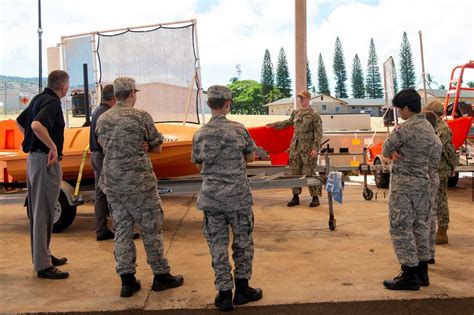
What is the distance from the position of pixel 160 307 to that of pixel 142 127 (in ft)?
4.39

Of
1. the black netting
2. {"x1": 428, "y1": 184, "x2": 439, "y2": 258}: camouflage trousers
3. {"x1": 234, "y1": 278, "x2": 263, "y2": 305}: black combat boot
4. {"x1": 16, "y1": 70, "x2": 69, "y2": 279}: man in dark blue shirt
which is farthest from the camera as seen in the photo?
the black netting

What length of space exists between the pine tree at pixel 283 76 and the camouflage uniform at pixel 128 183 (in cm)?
9536

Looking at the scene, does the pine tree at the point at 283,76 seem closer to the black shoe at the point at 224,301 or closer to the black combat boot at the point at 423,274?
the black combat boot at the point at 423,274

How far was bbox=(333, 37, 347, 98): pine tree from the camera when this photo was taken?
95.1 m

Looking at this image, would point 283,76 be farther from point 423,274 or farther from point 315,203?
point 423,274

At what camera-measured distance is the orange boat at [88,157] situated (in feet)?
21.0

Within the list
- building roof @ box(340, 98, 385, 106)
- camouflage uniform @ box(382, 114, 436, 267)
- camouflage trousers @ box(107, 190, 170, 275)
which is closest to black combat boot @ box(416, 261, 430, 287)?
camouflage uniform @ box(382, 114, 436, 267)

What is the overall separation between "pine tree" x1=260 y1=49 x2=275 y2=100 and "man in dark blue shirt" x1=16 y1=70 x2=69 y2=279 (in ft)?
322

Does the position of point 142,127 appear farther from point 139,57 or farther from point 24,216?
point 24,216

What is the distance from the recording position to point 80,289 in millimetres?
4160

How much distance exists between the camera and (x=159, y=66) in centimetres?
741

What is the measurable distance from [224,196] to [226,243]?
1.14 feet

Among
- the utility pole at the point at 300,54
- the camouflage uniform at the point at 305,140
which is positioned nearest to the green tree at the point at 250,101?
the utility pole at the point at 300,54

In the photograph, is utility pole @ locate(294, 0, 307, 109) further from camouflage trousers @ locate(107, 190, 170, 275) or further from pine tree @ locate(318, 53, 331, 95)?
pine tree @ locate(318, 53, 331, 95)
